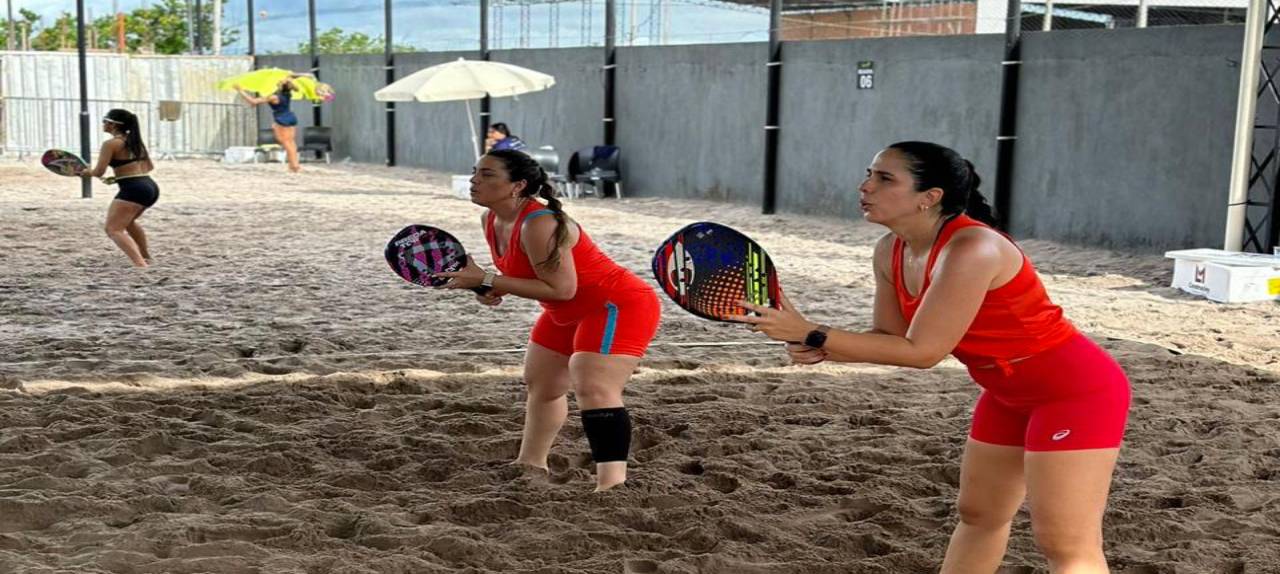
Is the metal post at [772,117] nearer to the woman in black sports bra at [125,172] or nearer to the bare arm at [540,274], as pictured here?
the woman in black sports bra at [125,172]

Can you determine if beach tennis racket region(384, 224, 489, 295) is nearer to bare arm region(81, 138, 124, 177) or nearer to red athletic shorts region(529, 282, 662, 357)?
red athletic shorts region(529, 282, 662, 357)

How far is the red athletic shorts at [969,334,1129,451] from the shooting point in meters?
3.27

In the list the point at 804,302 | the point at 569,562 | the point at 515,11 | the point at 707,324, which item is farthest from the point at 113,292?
the point at 515,11

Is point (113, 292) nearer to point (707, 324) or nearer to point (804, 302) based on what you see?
point (707, 324)

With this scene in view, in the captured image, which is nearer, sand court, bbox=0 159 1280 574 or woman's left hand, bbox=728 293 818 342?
woman's left hand, bbox=728 293 818 342

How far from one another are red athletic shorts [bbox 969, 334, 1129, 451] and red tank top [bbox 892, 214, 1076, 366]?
0.04 m

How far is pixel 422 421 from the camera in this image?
6.16 meters

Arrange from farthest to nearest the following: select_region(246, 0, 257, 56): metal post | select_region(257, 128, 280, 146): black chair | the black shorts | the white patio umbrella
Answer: select_region(246, 0, 257, 56): metal post, select_region(257, 128, 280, 146): black chair, the white patio umbrella, the black shorts

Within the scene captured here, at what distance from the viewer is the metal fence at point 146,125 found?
1128 inches

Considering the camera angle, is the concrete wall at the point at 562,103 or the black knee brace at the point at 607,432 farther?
the concrete wall at the point at 562,103

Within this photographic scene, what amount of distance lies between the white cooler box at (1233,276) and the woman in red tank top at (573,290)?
688cm

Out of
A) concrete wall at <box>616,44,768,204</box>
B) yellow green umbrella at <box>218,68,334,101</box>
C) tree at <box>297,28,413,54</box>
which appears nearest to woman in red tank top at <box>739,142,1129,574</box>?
concrete wall at <box>616,44,768,204</box>

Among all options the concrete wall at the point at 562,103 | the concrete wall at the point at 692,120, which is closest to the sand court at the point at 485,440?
the concrete wall at the point at 692,120

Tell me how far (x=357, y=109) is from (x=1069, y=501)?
2780 centimetres
